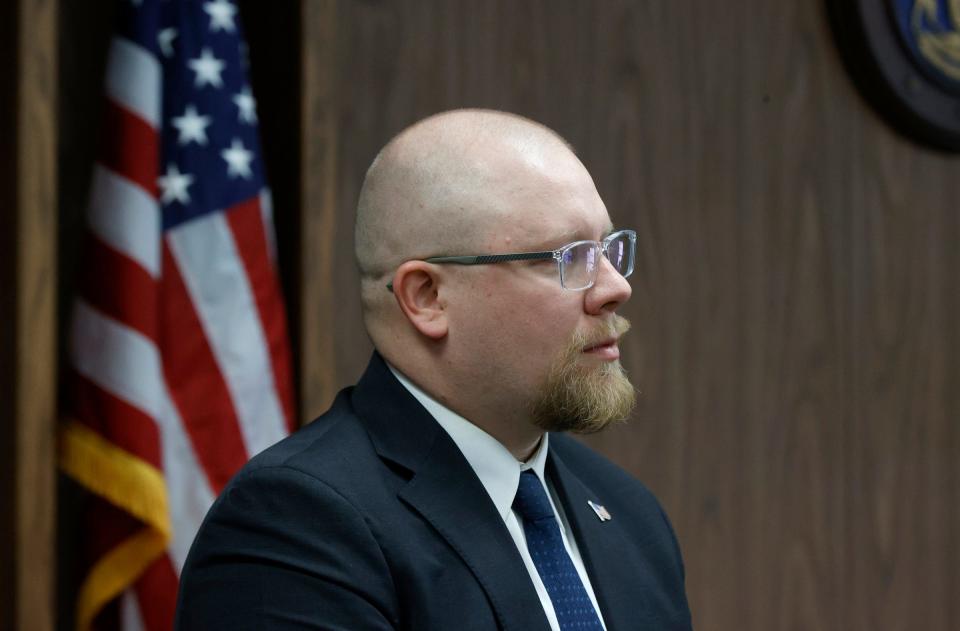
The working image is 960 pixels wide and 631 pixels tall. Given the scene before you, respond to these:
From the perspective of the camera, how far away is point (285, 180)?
2.20m

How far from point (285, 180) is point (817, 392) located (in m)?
1.38

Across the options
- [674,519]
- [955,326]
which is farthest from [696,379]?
[955,326]

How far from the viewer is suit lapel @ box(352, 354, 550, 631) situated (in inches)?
49.2

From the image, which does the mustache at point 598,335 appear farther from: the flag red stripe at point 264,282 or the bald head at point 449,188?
the flag red stripe at point 264,282

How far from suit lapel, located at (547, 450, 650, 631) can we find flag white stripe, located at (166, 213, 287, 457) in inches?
28.7

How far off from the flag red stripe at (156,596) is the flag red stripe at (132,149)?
0.61m

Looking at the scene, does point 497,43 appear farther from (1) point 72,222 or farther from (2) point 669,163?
(1) point 72,222

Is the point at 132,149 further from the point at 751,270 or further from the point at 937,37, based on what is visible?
the point at 937,37

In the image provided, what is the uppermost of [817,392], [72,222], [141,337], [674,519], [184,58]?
[184,58]

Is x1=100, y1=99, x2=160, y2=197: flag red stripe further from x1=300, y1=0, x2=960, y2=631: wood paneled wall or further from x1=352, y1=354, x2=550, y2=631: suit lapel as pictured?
x1=352, y1=354, x2=550, y2=631: suit lapel

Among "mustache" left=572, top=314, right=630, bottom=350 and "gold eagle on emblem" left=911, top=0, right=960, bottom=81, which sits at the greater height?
"gold eagle on emblem" left=911, top=0, right=960, bottom=81

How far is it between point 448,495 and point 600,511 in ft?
0.85

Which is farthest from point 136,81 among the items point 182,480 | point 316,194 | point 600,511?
point 600,511

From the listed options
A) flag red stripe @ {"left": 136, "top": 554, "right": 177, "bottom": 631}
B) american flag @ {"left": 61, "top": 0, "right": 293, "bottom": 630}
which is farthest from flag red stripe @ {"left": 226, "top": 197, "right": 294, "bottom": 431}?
flag red stripe @ {"left": 136, "top": 554, "right": 177, "bottom": 631}
